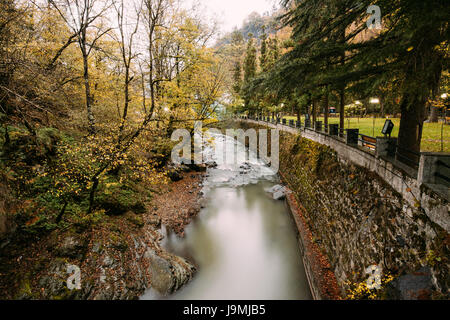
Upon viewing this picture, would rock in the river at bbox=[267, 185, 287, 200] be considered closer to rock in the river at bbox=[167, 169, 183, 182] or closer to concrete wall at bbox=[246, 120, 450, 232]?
rock in the river at bbox=[167, 169, 183, 182]

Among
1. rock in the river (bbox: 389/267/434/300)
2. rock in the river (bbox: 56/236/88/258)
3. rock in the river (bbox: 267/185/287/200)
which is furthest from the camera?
rock in the river (bbox: 267/185/287/200)

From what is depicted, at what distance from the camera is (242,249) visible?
9.43 m

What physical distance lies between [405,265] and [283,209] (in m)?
8.28

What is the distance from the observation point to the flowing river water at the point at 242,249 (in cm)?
730

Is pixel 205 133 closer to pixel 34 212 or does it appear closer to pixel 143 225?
pixel 143 225

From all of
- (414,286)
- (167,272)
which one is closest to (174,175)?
(167,272)

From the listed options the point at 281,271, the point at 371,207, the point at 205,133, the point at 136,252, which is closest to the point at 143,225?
the point at 136,252

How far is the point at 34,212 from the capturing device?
5898 millimetres

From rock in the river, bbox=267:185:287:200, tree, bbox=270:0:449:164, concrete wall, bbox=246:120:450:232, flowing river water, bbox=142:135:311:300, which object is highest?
tree, bbox=270:0:449:164

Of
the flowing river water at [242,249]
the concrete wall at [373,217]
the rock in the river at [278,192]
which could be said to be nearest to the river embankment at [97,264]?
the flowing river water at [242,249]

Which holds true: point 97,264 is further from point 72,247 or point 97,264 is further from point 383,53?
point 383,53

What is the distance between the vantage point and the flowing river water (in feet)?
24.0

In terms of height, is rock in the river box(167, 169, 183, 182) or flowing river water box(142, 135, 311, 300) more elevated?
rock in the river box(167, 169, 183, 182)

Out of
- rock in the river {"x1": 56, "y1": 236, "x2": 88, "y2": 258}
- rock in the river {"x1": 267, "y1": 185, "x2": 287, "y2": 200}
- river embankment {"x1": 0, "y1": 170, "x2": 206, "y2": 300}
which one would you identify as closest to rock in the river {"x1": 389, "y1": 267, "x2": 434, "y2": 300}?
river embankment {"x1": 0, "y1": 170, "x2": 206, "y2": 300}
